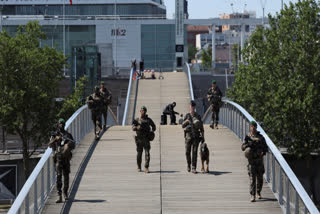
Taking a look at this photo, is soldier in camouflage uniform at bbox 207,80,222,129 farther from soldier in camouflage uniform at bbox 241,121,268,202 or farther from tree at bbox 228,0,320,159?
tree at bbox 228,0,320,159

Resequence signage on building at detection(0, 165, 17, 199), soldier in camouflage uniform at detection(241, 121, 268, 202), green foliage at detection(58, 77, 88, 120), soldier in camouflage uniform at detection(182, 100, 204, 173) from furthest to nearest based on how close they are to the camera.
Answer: green foliage at detection(58, 77, 88, 120) → signage on building at detection(0, 165, 17, 199) → soldier in camouflage uniform at detection(182, 100, 204, 173) → soldier in camouflage uniform at detection(241, 121, 268, 202)

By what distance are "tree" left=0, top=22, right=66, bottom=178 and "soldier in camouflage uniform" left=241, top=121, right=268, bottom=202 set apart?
24.4 meters

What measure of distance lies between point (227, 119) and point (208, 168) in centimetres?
905

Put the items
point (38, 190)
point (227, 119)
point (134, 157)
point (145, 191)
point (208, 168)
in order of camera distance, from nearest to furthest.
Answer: point (38, 190) → point (145, 191) → point (208, 168) → point (134, 157) → point (227, 119)

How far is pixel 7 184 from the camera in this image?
35.1 m

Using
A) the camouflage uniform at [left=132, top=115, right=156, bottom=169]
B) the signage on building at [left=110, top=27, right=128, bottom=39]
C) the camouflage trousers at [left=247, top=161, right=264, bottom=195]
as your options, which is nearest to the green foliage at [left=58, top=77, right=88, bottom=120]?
the camouflage uniform at [left=132, top=115, right=156, bottom=169]

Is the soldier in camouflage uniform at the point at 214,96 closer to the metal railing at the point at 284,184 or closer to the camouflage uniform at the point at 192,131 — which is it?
the metal railing at the point at 284,184

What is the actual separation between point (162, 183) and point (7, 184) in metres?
19.2

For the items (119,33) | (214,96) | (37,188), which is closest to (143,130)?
(37,188)

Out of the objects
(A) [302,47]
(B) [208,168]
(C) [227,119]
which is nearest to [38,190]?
(B) [208,168]

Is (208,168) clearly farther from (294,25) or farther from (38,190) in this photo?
(294,25)

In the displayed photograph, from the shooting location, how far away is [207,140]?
2327 centimetres

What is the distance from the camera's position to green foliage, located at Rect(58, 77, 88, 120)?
44.3 m

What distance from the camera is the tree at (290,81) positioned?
39344mm
